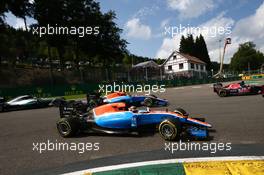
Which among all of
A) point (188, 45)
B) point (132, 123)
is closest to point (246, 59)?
point (188, 45)

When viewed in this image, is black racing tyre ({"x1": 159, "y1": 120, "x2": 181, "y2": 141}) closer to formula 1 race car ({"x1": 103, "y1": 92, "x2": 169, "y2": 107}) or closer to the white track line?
the white track line

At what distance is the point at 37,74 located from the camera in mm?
33000

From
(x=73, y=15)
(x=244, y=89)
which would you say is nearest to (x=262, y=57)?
(x=73, y=15)

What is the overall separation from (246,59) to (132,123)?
96.9 meters

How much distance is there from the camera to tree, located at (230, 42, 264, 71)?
90.9m

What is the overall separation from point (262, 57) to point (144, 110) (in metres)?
108

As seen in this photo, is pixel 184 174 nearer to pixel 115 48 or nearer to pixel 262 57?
pixel 115 48

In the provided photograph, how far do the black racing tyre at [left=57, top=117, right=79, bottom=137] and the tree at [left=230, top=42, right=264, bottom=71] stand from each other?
94.2 meters

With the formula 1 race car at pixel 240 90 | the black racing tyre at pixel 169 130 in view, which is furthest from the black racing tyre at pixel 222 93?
the black racing tyre at pixel 169 130

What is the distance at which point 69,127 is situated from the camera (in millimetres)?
5805

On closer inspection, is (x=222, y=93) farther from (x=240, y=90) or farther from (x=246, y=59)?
(x=246, y=59)

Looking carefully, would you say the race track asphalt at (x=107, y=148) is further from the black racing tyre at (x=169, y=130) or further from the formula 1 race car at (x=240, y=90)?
the formula 1 race car at (x=240, y=90)

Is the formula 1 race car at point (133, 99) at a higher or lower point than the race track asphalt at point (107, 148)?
higher

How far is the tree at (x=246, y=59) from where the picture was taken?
298 feet
